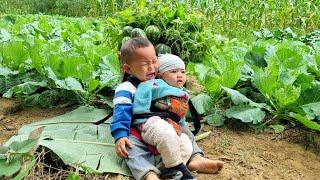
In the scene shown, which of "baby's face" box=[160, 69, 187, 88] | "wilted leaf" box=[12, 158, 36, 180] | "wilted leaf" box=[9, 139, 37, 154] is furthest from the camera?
"baby's face" box=[160, 69, 187, 88]

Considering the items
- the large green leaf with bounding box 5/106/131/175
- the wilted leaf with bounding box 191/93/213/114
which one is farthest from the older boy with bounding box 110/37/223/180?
the wilted leaf with bounding box 191/93/213/114

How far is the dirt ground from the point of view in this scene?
9.66ft

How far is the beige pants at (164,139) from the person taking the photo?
8.70 ft

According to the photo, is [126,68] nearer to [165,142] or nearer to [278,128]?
[165,142]

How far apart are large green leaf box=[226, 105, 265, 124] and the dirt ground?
12cm

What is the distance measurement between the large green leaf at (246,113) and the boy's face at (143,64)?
2.22 ft

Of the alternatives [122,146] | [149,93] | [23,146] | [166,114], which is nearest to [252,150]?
[166,114]

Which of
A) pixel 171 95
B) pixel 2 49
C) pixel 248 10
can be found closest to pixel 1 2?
pixel 248 10

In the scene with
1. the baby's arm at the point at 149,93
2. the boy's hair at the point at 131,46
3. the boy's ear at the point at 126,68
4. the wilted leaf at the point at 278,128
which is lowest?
the wilted leaf at the point at 278,128

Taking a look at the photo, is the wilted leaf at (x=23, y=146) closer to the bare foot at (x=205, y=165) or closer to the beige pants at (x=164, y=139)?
the beige pants at (x=164, y=139)

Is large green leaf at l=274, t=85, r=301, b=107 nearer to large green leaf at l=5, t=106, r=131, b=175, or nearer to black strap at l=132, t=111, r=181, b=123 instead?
black strap at l=132, t=111, r=181, b=123

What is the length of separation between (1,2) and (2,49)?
20.8 m

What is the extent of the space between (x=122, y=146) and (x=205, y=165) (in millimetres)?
496

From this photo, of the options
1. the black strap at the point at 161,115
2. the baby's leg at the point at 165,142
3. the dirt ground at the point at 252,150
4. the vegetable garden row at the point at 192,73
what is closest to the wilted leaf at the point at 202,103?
the vegetable garden row at the point at 192,73
